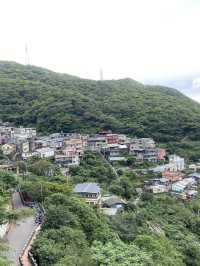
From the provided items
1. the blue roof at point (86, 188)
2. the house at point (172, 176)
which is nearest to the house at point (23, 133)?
the house at point (172, 176)

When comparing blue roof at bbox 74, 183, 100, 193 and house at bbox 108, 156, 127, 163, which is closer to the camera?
blue roof at bbox 74, 183, 100, 193

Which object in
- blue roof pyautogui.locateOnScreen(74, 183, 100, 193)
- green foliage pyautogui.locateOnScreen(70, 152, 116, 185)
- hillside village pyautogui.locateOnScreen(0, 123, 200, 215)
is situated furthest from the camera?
hillside village pyautogui.locateOnScreen(0, 123, 200, 215)

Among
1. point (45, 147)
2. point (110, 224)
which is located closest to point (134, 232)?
point (110, 224)

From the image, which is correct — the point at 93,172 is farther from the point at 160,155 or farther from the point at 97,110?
the point at 97,110

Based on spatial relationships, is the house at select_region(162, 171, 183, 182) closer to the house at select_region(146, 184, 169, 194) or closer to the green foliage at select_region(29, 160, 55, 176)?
the house at select_region(146, 184, 169, 194)

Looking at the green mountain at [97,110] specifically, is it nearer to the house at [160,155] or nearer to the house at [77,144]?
the house at [160,155]

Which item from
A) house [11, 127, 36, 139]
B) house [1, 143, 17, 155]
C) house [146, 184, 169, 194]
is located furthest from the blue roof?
house [11, 127, 36, 139]

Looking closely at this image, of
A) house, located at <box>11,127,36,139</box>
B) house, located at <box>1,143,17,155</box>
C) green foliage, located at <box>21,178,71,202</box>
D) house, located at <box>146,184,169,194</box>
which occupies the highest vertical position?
house, located at <box>11,127,36,139</box>
